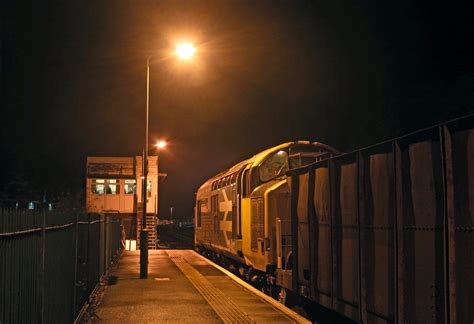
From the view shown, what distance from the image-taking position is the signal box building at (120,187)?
5178 cm

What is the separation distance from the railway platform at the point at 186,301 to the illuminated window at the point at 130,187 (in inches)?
1228

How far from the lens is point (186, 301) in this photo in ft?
46.3

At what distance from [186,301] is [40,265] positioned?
8.00 metres

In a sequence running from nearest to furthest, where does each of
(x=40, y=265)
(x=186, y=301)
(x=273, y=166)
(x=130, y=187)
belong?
(x=40, y=265) < (x=186, y=301) < (x=273, y=166) < (x=130, y=187)

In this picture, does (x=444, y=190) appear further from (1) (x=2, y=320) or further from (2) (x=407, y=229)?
(1) (x=2, y=320)

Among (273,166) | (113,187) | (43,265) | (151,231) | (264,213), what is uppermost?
(113,187)

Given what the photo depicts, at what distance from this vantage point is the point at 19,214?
5.35 metres

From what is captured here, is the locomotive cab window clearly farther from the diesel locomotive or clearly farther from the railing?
the railing

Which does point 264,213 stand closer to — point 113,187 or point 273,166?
point 273,166

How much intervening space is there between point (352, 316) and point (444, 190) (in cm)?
277

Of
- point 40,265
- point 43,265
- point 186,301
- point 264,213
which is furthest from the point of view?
point 264,213

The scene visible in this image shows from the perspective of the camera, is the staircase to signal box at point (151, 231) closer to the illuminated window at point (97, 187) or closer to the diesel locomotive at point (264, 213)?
the illuminated window at point (97, 187)

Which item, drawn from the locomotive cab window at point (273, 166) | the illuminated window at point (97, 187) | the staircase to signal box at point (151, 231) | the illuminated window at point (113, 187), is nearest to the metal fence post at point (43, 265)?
the locomotive cab window at point (273, 166)

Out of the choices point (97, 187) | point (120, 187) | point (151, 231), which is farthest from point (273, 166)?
point (97, 187)
